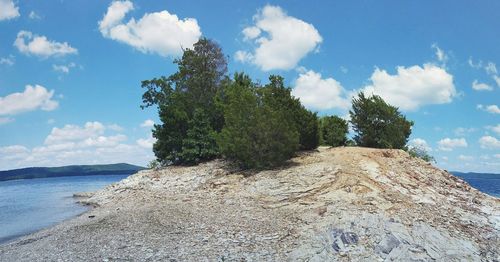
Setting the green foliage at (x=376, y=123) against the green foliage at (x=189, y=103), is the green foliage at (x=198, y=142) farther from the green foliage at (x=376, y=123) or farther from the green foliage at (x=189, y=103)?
the green foliage at (x=376, y=123)

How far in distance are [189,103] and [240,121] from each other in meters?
15.3

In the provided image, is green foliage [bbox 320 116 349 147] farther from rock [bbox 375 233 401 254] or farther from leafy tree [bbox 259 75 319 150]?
rock [bbox 375 233 401 254]

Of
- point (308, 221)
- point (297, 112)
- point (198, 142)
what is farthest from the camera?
point (198, 142)

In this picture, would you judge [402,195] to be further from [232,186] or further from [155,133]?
[155,133]

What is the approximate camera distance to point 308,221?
69.5 ft

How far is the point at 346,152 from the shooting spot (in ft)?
103

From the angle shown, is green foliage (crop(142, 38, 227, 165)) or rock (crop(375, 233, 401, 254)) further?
green foliage (crop(142, 38, 227, 165))

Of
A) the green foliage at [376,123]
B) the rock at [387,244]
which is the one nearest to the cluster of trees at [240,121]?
the green foliage at [376,123]

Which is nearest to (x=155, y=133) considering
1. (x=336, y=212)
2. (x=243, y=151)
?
(x=243, y=151)

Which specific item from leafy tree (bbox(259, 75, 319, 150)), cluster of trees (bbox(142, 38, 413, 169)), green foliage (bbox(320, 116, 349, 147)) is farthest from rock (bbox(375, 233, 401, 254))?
green foliage (bbox(320, 116, 349, 147))

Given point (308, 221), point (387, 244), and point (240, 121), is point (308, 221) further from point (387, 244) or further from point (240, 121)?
point (240, 121)

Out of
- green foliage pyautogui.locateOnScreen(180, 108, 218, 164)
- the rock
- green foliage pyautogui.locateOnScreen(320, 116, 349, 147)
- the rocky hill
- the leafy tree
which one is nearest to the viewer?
the rock

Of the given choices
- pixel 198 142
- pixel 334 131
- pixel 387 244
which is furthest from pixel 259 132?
pixel 387 244

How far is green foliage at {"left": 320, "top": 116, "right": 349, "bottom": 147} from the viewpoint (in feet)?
136
